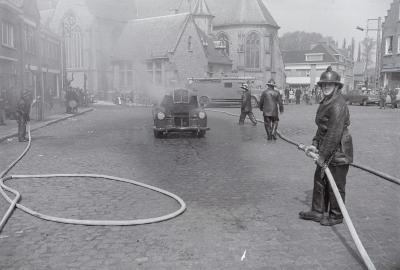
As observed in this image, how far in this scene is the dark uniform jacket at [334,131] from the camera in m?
4.93

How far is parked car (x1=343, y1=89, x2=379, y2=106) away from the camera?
37.2 metres

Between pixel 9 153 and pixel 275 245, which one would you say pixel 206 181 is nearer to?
pixel 275 245

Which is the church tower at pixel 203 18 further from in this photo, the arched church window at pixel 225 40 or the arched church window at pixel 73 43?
the arched church window at pixel 73 43

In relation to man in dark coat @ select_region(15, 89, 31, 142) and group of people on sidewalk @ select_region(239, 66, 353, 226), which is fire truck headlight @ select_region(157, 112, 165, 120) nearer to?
man in dark coat @ select_region(15, 89, 31, 142)

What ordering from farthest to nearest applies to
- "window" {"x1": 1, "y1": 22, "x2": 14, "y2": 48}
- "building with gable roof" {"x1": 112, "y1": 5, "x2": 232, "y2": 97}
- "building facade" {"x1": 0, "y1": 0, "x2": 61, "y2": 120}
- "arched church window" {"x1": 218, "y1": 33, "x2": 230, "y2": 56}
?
1. "arched church window" {"x1": 218, "y1": 33, "x2": 230, "y2": 56}
2. "building with gable roof" {"x1": 112, "y1": 5, "x2": 232, "y2": 97}
3. "window" {"x1": 1, "y1": 22, "x2": 14, "y2": 48}
4. "building facade" {"x1": 0, "y1": 0, "x2": 61, "y2": 120}

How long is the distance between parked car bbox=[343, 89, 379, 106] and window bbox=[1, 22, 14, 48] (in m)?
26.3

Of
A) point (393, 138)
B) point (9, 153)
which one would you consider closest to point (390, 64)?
point (393, 138)

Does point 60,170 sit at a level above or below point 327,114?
below

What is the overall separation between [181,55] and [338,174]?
144 ft

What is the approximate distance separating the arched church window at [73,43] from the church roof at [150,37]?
4.63 meters

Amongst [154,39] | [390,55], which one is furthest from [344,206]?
[154,39]

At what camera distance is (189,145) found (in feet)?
40.0

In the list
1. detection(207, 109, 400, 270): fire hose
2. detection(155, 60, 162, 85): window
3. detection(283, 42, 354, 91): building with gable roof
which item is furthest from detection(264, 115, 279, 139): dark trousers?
detection(283, 42, 354, 91): building with gable roof

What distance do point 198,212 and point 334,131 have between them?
2.04m
